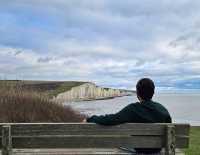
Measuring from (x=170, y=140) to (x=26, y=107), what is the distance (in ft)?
43.9

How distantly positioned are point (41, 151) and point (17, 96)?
13333 millimetres

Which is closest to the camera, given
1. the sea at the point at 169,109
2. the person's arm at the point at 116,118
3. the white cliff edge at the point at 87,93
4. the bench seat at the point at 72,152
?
the person's arm at the point at 116,118

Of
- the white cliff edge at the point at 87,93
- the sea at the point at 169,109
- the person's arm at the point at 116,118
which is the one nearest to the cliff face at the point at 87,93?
the white cliff edge at the point at 87,93

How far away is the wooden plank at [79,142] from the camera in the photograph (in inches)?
270

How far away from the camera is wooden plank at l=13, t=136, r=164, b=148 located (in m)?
6.85

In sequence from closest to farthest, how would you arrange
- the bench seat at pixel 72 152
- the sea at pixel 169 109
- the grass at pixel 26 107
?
the bench seat at pixel 72 152, the grass at pixel 26 107, the sea at pixel 169 109

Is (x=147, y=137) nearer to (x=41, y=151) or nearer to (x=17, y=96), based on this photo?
(x=41, y=151)

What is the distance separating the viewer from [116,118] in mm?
7012

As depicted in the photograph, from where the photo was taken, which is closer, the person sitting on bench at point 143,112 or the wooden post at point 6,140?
the wooden post at point 6,140

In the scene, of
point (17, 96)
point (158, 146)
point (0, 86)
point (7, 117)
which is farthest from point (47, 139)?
point (0, 86)

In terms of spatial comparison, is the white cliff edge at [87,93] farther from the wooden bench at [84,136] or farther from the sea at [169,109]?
the wooden bench at [84,136]

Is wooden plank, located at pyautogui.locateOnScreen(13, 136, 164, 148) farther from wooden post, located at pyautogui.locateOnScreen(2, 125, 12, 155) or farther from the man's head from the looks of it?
the man's head

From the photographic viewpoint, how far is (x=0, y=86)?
71.9 feet

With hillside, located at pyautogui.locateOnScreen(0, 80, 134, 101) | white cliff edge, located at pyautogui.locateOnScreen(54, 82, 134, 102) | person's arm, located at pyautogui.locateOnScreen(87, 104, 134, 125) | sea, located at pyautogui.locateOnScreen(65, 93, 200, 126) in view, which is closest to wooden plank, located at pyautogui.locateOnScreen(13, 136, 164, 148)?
person's arm, located at pyautogui.locateOnScreen(87, 104, 134, 125)
